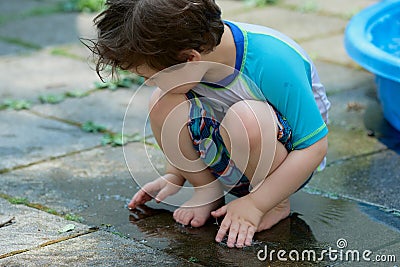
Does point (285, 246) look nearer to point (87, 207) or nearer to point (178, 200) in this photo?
point (178, 200)

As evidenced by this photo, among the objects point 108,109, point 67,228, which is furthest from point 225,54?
point 108,109

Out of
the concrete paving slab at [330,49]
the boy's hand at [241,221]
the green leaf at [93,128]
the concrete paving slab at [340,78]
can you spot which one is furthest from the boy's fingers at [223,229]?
the concrete paving slab at [330,49]

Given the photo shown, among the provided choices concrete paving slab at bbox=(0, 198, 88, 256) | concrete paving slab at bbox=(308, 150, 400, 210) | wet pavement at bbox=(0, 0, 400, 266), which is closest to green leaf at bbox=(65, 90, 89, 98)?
wet pavement at bbox=(0, 0, 400, 266)

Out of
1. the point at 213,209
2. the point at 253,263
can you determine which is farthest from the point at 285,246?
the point at 213,209

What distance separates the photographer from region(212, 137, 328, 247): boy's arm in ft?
7.27

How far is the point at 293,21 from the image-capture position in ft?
15.9

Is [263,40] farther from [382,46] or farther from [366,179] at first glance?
[382,46]

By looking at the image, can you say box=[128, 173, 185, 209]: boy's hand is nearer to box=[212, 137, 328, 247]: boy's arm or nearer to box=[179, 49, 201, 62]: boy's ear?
box=[212, 137, 328, 247]: boy's arm

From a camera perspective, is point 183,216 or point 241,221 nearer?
point 241,221

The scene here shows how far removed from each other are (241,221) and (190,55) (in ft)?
1.66

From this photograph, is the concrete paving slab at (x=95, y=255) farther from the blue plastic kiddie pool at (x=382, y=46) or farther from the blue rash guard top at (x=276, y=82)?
the blue plastic kiddie pool at (x=382, y=46)

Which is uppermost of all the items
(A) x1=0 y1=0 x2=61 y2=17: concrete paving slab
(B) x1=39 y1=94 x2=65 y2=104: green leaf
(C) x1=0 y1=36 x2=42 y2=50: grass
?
(B) x1=39 y1=94 x2=65 y2=104: green leaf

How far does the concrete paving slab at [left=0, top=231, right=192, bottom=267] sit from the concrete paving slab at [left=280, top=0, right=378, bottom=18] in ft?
10.3

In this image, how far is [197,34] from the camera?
2.07 meters
